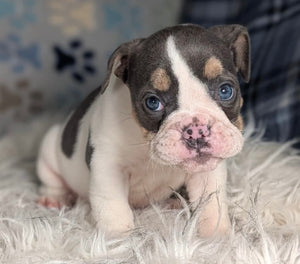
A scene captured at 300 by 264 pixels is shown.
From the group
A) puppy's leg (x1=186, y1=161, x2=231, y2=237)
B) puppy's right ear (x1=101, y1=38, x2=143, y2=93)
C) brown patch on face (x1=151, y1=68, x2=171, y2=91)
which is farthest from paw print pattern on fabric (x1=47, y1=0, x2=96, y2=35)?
brown patch on face (x1=151, y1=68, x2=171, y2=91)

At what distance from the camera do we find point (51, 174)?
8.41ft

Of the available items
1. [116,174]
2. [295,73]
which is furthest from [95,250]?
[295,73]

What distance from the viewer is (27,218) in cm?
207

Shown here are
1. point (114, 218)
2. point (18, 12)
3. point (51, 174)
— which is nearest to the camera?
point (114, 218)

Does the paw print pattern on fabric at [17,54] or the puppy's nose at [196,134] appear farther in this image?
the paw print pattern on fabric at [17,54]

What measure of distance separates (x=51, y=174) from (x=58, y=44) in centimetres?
111

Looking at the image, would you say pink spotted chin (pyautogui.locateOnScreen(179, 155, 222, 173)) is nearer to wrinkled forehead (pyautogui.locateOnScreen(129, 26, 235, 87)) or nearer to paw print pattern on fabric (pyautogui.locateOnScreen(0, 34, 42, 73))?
wrinkled forehead (pyautogui.locateOnScreen(129, 26, 235, 87))

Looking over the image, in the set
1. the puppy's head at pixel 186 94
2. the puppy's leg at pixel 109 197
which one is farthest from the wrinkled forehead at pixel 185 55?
the puppy's leg at pixel 109 197

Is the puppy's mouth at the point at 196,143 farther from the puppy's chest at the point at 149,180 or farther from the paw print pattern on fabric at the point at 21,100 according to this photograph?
the paw print pattern on fabric at the point at 21,100

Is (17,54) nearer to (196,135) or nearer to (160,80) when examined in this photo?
(160,80)

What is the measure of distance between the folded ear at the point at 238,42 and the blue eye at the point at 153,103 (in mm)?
314

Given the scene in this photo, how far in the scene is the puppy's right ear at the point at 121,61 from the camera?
2.00 metres

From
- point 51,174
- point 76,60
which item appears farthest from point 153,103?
point 76,60

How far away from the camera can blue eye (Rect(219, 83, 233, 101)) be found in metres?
1.88
